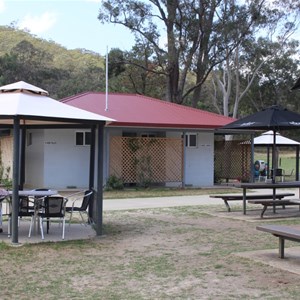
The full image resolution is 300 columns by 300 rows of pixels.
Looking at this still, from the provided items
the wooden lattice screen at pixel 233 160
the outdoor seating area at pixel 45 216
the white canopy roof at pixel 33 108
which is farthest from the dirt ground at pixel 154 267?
the wooden lattice screen at pixel 233 160

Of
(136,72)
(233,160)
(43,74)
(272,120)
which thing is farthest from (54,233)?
(43,74)

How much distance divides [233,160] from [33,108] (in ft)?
59.4

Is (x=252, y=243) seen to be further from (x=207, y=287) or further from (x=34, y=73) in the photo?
(x=34, y=73)

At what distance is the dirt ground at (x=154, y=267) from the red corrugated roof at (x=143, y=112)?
10.6 meters

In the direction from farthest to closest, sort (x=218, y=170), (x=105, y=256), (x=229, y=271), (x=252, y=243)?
1. (x=218, y=170)
2. (x=252, y=243)
3. (x=105, y=256)
4. (x=229, y=271)

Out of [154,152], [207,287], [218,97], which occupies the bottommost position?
[207,287]

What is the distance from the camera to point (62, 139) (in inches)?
832

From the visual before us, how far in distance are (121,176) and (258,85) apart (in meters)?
33.3

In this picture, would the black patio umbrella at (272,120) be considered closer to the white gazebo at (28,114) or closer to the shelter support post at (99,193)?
the shelter support post at (99,193)

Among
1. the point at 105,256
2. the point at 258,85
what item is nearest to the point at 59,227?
the point at 105,256

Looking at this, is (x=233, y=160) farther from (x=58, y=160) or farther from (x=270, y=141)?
(x=58, y=160)

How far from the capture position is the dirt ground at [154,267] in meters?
6.14

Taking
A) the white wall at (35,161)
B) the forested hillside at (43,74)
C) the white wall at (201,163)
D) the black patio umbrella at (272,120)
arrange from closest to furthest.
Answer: the black patio umbrella at (272,120) → the white wall at (35,161) → the white wall at (201,163) → the forested hillside at (43,74)

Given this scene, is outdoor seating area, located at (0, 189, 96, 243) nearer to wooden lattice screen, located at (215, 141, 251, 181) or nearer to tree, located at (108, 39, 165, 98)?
wooden lattice screen, located at (215, 141, 251, 181)
